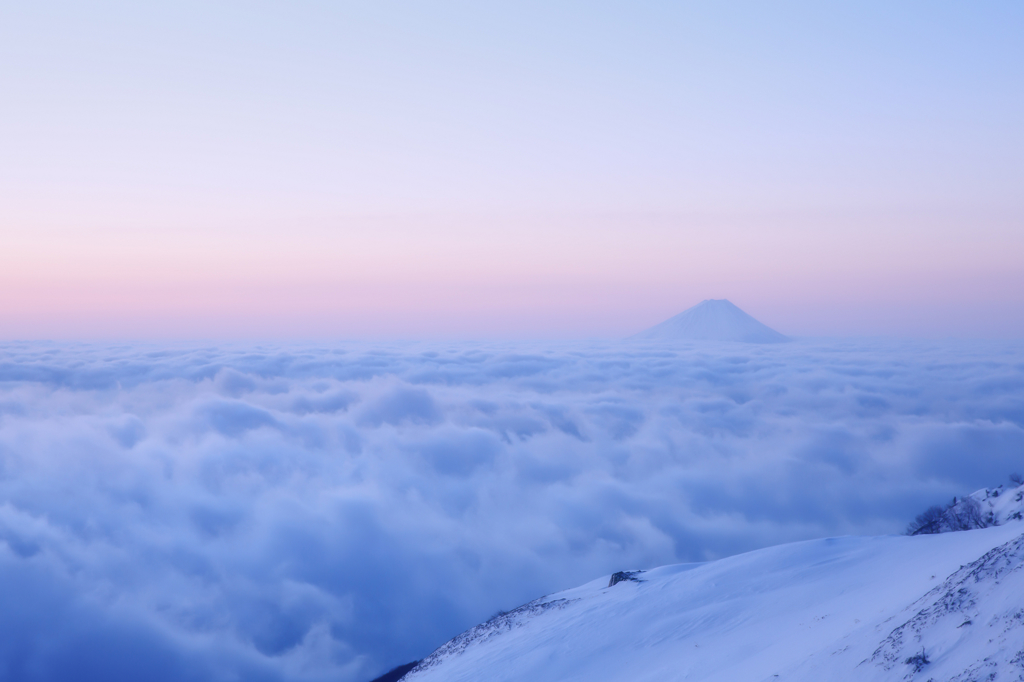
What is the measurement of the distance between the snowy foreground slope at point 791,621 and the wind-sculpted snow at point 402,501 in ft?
181

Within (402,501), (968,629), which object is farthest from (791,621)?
(402,501)

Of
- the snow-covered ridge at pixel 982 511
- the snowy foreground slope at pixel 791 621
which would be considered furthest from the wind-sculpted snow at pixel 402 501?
the snowy foreground slope at pixel 791 621

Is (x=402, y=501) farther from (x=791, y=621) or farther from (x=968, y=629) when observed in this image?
(x=968, y=629)

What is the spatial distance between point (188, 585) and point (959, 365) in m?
195

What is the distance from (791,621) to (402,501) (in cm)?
9110

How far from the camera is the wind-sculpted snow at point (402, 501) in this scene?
73875 millimetres

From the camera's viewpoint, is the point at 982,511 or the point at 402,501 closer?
the point at 982,511

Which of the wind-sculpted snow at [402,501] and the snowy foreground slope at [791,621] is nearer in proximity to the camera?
the snowy foreground slope at [791,621]

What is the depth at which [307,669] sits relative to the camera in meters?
69.6

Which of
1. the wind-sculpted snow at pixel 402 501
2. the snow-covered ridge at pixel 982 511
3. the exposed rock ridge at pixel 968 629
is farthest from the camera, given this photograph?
the wind-sculpted snow at pixel 402 501

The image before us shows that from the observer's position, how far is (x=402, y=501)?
339 feet

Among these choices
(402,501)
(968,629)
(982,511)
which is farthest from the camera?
(402,501)

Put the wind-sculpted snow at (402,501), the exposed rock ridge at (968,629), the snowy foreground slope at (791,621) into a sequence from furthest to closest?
the wind-sculpted snow at (402,501) < the snowy foreground slope at (791,621) < the exposed rock ridge at (968,629)

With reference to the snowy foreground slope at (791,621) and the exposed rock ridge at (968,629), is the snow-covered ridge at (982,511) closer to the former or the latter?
the snowy foreground slope at (791,621)
